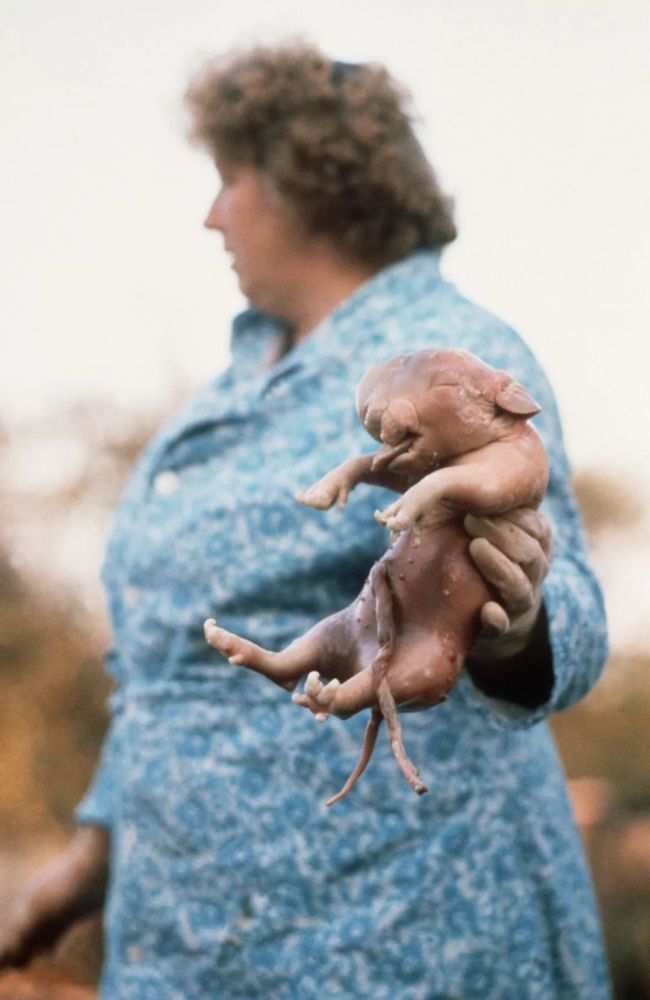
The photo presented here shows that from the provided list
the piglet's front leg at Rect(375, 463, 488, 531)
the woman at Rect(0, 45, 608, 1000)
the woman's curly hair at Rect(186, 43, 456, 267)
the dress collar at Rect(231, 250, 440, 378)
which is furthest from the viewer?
the woman's curly hair at Rect(186, 43, 456, 267)

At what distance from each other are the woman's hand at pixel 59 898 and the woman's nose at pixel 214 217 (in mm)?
850

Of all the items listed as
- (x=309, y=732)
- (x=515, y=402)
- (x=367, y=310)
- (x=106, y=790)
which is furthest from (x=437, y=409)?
(x=106, y=790)

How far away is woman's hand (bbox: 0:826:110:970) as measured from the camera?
1555 millimetres

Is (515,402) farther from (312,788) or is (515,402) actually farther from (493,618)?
(312,788)

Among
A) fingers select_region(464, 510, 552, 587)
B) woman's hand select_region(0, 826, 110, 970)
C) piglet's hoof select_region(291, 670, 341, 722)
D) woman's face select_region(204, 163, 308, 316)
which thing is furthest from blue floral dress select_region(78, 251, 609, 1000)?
piglet's hoof select_region(291, 670, 341, 722)

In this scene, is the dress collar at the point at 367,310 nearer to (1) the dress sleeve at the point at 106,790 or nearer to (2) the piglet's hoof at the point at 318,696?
(1) the dress sleeve at the point at 106,790

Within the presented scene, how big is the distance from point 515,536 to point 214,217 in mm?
911

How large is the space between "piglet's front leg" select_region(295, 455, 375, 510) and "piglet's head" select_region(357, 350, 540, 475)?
0.03 meters

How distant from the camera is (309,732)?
1138 millimetres

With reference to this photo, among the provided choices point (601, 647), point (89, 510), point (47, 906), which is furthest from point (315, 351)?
point (89, 510)

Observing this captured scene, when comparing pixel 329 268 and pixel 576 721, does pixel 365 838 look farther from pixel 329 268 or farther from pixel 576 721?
pixel 576 721

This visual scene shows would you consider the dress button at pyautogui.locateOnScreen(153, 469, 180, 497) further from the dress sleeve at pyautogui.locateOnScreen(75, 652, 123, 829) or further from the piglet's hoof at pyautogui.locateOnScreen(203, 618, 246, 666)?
the piglet's hoof at pyautogui.locateOnScreen(203, 618, 246, 666)

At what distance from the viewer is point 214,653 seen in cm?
122

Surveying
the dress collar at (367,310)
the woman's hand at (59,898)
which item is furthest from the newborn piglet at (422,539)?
the woman's hand at (59,898)
